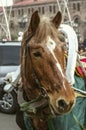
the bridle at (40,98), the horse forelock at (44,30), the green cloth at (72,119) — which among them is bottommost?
the green cloth at (72,119)

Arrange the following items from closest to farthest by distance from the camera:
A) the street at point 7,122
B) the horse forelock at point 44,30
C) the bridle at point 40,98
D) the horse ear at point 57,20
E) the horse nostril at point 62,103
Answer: the horse nostril at point 62,103 < the bridle at point 40,98 < the horse forelock at point 44,30 < the horse ear at point 57,20 < the street at point 7,122

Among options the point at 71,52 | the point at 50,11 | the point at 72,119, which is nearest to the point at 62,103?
the point at 72,119

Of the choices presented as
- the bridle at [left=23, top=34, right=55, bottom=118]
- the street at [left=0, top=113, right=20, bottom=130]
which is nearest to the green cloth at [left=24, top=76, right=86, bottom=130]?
the bridle at [left=23, top=34, right=55, bottom=118]

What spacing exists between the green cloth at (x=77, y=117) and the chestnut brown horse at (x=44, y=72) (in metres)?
0.12

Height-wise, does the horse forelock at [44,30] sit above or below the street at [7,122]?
above

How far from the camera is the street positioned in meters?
10.3

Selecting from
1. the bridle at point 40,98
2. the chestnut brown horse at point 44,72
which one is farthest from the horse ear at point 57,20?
the bridle at point 40,98

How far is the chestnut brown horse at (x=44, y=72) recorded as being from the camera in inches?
154

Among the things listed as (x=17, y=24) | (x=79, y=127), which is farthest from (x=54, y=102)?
(x=17, y=24)

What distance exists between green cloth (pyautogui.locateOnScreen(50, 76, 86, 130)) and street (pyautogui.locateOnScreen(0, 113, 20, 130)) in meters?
5.81

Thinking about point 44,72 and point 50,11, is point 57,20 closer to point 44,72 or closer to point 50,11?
point 44,72

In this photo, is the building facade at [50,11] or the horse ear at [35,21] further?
the building facade at [50,11]

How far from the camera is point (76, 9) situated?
344 ft

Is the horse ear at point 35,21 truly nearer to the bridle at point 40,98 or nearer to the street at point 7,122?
the bridle at point 40,98
